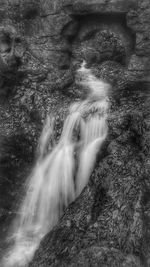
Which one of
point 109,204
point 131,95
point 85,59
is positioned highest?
point 85,59

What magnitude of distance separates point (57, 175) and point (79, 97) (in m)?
2.83

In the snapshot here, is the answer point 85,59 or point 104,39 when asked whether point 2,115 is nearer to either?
point 85,59

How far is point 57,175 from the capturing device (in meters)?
9.02

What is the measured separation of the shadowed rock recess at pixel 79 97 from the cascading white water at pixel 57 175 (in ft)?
0.99

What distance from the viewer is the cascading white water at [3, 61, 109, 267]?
845cm

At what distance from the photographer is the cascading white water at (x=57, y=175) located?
27.7ft

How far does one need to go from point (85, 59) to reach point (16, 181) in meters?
5.37

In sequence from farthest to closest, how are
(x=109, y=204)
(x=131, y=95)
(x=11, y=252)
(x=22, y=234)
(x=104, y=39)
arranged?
1. (x=104, y=39)
2. (x=131, y=95)
3. (x=22, y=234)
4. (x=11, y=252)
5. (x=109, y=204)

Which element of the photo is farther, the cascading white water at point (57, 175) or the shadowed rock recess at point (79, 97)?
the cascading white water at point (57, 175)

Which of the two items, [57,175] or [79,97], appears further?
[79,97]

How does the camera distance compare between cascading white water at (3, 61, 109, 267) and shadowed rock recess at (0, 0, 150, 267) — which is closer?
shadowed rock recess at (0, 0, 150, 267)

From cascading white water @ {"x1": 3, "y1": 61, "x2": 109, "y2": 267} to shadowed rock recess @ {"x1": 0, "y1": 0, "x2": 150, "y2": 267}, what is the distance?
30cm

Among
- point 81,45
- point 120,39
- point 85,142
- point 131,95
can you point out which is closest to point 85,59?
point 81,45

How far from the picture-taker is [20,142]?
1032 cm
